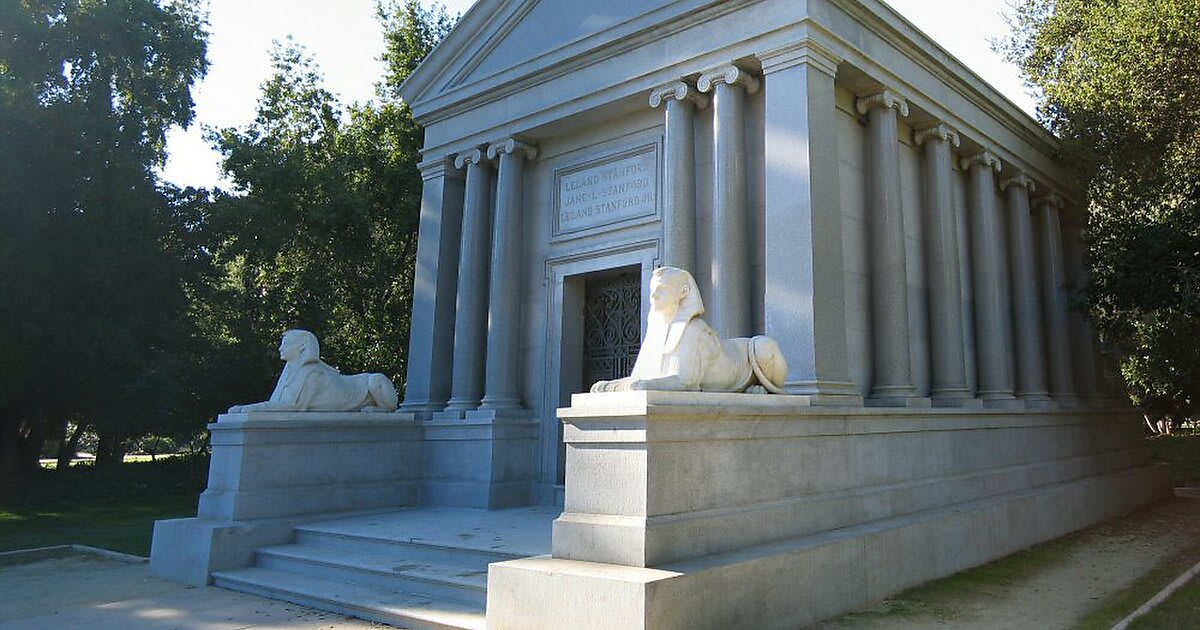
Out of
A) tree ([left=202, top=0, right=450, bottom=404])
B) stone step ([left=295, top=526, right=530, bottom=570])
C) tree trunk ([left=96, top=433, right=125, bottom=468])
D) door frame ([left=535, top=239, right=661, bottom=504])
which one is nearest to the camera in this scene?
stone step ([left=295, top=526, right=530, bottom=570])

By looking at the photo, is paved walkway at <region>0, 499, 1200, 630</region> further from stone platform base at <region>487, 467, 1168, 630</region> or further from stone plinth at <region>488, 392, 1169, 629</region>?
stone plinth at <region>488, 392, 1169, 629</region>

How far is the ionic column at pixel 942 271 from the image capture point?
12969 millimetres

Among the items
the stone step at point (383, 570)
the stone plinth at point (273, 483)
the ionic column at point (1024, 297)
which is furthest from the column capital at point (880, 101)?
the stone plinth at point (273, 483)

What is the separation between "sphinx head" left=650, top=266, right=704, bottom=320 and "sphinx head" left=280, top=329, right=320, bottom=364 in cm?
619

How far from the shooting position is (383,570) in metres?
8.60

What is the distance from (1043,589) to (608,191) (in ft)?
27.1

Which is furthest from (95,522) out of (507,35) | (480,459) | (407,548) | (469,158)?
(507,35)

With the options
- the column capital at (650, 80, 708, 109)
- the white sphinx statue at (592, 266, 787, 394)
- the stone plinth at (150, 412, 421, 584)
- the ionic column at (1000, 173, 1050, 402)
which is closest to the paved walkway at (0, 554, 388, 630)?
the stone plinth at (150, 412, 421, 584)

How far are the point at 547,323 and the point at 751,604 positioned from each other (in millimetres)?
7994

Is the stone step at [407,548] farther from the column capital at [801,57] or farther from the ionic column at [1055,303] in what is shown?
the ionic column at [1055,303]

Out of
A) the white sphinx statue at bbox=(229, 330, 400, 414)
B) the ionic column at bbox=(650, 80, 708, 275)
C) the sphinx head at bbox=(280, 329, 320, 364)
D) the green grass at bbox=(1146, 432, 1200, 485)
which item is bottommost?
the green grass at bbox=(1146, 432, 1200, 485)

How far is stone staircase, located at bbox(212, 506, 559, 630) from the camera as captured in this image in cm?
769

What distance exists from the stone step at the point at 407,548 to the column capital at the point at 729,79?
23.0 ft

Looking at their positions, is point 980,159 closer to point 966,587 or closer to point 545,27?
point 545,27
